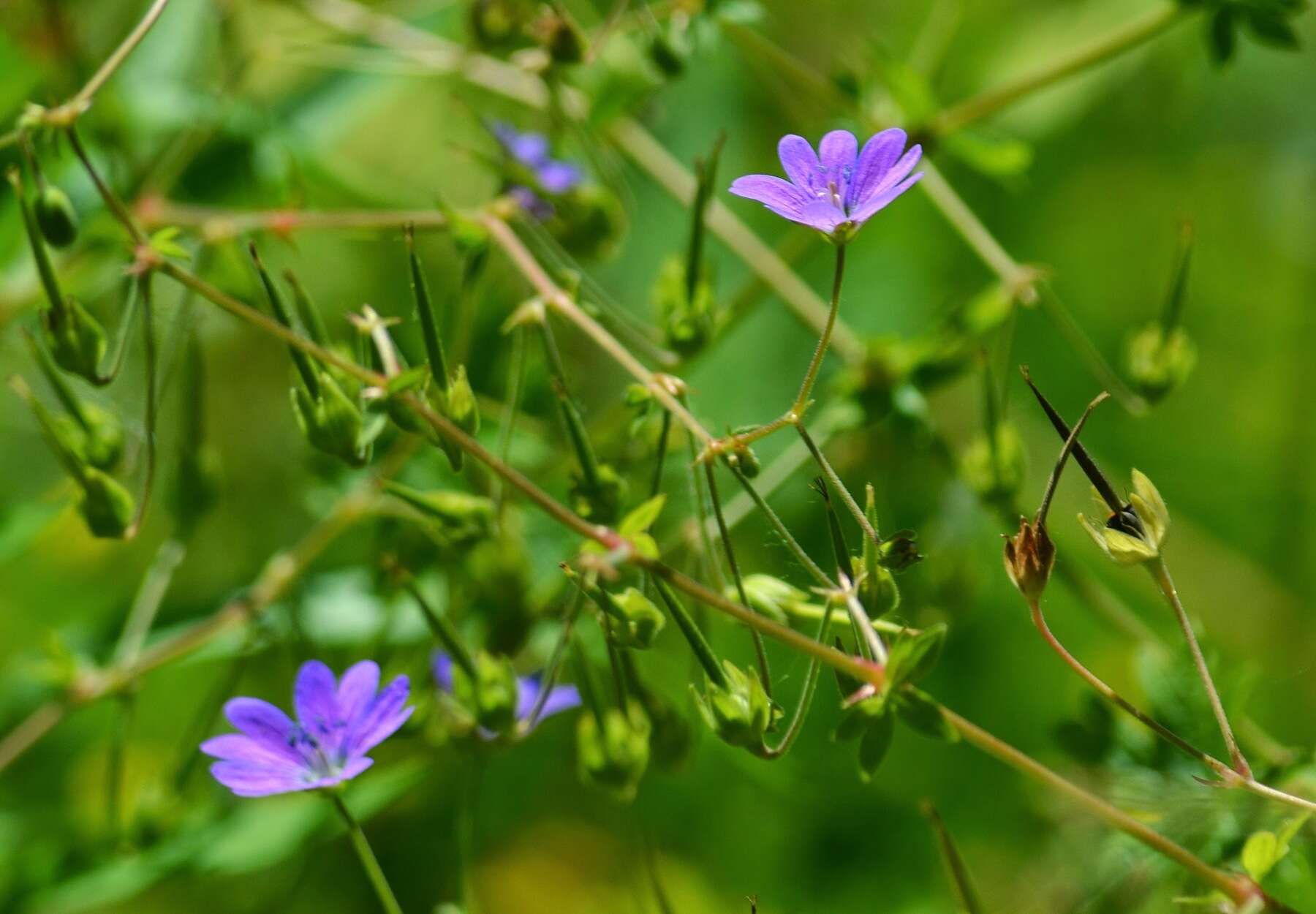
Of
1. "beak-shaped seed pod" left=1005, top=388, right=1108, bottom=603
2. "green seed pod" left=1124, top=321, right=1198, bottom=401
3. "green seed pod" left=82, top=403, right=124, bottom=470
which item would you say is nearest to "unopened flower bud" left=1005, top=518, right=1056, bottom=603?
"beak-shaped seed pod" left=1005, top=388, right=1108, bottom=603

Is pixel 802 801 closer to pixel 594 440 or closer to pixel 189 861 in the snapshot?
pixel 594 440

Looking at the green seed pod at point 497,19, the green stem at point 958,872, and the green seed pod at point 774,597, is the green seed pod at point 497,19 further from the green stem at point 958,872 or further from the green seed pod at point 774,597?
the green stem at point 958,872

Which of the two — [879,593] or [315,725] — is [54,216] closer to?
[315,725]

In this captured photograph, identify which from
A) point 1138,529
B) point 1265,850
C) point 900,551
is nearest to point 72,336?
point 900,551

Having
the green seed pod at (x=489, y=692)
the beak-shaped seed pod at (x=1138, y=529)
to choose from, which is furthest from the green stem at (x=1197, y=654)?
the green seed pod at (x=489, y=692)

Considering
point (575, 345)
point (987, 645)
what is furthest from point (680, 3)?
point (987, 645)
